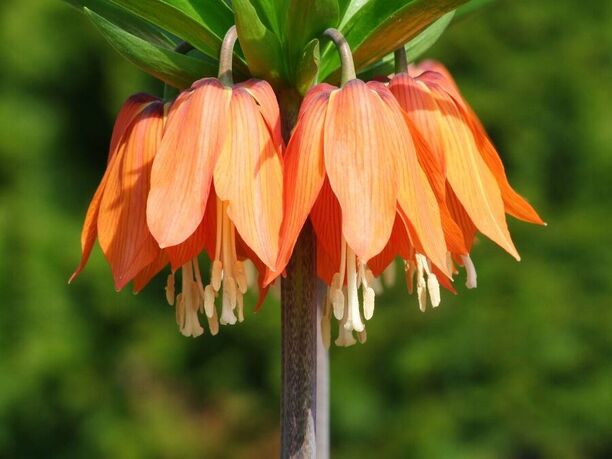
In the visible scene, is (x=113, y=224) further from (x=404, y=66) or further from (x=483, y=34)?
(x=483, y=34)

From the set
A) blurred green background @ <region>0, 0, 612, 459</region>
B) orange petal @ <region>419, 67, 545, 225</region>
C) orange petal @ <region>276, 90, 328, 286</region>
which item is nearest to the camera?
orange petal @ <region>276, 90, 328, 286</region>

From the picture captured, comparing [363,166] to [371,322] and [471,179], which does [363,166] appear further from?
[371,322]

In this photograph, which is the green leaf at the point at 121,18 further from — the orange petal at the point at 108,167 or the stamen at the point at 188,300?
the stamen at the point at 188,300

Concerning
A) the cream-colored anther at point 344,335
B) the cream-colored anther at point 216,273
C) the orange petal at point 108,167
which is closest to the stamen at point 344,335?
the cream-colored anther at point 344,335

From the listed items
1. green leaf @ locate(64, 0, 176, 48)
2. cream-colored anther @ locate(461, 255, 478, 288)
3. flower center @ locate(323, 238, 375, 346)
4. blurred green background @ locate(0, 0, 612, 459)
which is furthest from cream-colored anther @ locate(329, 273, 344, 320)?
blurred green background @ locate(0, 0, 612, 459)

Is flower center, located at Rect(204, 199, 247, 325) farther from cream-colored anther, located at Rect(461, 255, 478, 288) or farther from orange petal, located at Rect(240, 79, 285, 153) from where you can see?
cream-colored anther, located at Rect(461, 255, 478, 288)

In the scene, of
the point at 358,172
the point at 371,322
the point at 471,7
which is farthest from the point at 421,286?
the point at 371,322
